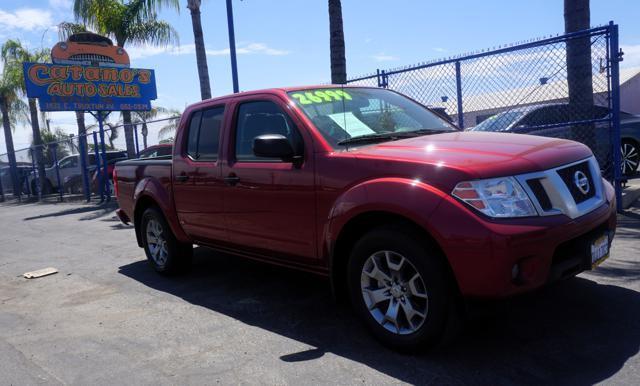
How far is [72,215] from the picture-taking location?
1352 centimetres

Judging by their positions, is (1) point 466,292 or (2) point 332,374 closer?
(1) point 466,292

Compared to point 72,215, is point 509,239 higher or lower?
higher

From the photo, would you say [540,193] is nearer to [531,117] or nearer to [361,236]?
→ [361,236]

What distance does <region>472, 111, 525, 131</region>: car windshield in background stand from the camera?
7.73 m

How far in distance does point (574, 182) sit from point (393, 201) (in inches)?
45.9

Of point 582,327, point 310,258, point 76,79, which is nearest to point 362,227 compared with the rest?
point 310,258

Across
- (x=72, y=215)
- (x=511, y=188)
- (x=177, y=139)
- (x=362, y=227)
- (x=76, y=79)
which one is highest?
(x=76, y=79)

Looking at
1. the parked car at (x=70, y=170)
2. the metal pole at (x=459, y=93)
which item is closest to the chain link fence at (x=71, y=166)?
the parked car at (x=70, y=170)

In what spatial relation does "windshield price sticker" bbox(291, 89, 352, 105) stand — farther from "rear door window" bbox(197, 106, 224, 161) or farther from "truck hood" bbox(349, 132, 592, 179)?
"rear door window" bbox(197, 106, 224, 161)

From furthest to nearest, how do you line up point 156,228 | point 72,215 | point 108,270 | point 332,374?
→ point 72,215, point 108,270, point 156,228, point 332,374

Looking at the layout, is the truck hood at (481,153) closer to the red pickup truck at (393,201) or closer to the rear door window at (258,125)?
the red pickup truck at (393,201)

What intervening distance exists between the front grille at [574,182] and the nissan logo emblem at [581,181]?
0.04 feet

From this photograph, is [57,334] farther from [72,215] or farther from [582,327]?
[72,215]

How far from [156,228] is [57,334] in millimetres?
1737
